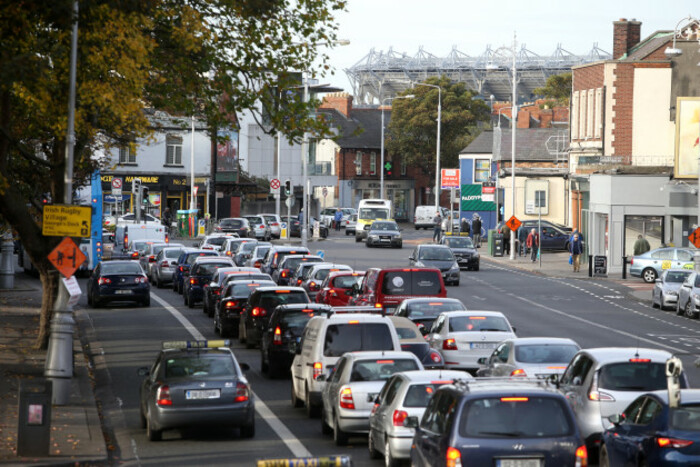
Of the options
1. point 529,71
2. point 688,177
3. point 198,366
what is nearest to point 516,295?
point 688,177

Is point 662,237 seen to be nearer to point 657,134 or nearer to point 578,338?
point 657,134

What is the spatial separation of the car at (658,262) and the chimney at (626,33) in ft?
62.8

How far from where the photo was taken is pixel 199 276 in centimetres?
4003

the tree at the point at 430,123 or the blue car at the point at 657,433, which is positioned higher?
the tree at the point at 430,123

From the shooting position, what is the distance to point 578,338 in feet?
101

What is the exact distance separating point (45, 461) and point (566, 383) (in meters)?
7.11

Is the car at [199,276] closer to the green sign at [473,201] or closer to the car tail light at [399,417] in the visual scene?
the car tail light at [399,417]

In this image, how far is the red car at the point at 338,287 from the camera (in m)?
33.5

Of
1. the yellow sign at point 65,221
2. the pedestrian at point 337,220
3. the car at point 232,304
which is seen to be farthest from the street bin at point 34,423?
the pedestrian at point 337,220

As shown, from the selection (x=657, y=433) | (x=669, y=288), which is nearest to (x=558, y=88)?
(x=669, y=288)

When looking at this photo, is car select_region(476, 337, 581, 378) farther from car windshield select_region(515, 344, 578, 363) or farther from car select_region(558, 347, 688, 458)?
car select_region(558, 347, 688, 458)

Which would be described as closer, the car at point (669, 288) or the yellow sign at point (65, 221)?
the yellow sign at point (65, 221)

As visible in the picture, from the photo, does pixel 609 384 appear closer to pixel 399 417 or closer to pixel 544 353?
pixel 399 417

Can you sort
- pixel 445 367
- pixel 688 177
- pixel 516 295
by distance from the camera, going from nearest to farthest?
1. pixel 445 367
2. pixel 516 295
3. pixel 688 177
